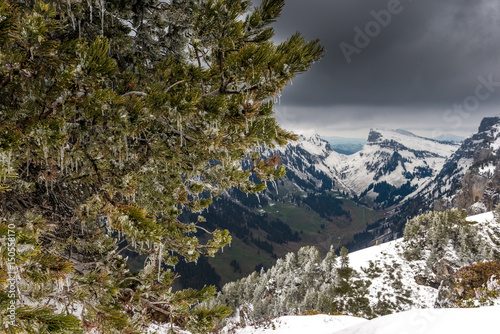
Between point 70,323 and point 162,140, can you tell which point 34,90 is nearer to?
point 162,140

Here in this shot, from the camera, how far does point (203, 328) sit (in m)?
4.16

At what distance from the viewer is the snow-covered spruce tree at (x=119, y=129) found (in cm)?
235

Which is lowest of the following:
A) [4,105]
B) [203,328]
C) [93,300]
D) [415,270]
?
[415,270]

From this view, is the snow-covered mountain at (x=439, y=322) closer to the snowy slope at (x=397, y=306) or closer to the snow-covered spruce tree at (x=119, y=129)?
the snowy slope at (x=397, y=306)

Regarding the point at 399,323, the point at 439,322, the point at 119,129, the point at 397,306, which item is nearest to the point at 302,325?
the point at 399,323

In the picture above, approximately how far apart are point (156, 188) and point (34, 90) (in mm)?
2202

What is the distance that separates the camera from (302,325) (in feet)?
56.3

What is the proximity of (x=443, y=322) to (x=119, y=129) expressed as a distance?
312 inches

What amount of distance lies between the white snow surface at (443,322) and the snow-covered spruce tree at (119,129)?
492 cm

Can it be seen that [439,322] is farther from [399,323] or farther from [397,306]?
[397,306]

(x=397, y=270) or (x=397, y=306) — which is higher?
(x=397, y=270)

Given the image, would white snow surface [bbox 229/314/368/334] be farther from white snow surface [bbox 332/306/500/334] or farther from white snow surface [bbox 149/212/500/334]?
white snow surface [bbox 332/306/500/334]

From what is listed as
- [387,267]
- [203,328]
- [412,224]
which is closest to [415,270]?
[387,267]

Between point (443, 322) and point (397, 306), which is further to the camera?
point (397, 306)
